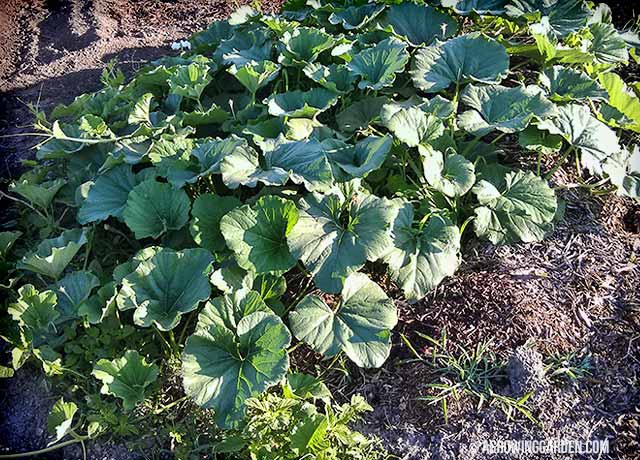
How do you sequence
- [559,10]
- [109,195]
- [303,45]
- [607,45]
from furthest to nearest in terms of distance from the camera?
[559,10] < [607,45] < [303,45] < [109,195]

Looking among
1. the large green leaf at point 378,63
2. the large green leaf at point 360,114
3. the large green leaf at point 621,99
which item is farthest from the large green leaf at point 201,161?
the large green leaf at point 621,99

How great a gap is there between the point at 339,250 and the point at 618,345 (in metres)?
1.07

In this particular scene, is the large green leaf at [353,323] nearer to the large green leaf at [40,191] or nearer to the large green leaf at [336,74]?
the large green leaf at [336,74]

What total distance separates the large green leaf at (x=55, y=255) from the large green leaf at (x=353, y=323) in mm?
882

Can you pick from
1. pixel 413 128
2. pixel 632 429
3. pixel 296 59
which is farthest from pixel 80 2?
pixel 632 429

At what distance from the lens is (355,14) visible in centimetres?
330

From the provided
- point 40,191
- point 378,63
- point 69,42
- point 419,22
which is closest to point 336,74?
point 378,63

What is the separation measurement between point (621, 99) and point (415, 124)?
1018 mm

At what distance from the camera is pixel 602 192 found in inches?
108

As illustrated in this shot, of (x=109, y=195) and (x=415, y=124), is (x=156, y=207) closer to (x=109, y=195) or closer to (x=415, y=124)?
(x=109, y=195)

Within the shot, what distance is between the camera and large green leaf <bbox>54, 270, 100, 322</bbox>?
238cm

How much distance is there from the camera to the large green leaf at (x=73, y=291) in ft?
7.79

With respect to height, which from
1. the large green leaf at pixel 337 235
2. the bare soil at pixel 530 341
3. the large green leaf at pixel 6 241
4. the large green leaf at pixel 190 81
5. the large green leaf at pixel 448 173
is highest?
the large green leaf at pixel 190 81

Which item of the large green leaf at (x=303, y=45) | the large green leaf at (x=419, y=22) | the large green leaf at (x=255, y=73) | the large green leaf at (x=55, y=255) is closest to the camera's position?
the large green leaf at (x=55, y=255)
